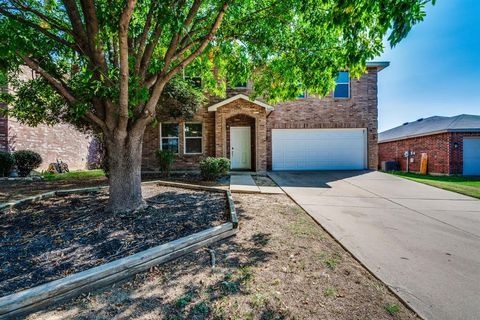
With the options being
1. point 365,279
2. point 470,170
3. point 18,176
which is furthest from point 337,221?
point 470,170

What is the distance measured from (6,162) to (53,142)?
13.8 feet

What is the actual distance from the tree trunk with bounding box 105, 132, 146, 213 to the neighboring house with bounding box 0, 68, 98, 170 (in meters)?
9.06

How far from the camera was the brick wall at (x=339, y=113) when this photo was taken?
13.0 m

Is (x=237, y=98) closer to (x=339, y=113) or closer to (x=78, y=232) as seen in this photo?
(x=339, y=113)

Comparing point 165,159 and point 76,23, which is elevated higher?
point 76,23

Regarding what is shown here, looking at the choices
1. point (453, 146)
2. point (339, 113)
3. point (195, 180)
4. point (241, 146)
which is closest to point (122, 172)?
point (195, 180)

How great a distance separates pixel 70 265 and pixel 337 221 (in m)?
4.45

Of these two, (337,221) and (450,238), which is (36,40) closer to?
(337,221)

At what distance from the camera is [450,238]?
393 centimetres

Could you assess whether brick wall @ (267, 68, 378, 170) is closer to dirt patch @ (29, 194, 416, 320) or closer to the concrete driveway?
the concrete driveway

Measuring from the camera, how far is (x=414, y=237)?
3939 mm

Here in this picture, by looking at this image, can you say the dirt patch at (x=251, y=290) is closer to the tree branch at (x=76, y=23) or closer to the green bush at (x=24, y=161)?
the tree branch at (x=76, y=23)

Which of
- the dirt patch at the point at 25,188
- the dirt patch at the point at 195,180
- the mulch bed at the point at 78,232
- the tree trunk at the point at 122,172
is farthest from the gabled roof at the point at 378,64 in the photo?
the dirt patch at the point at 25,188

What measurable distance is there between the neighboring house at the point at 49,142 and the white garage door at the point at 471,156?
21644 millimetres
